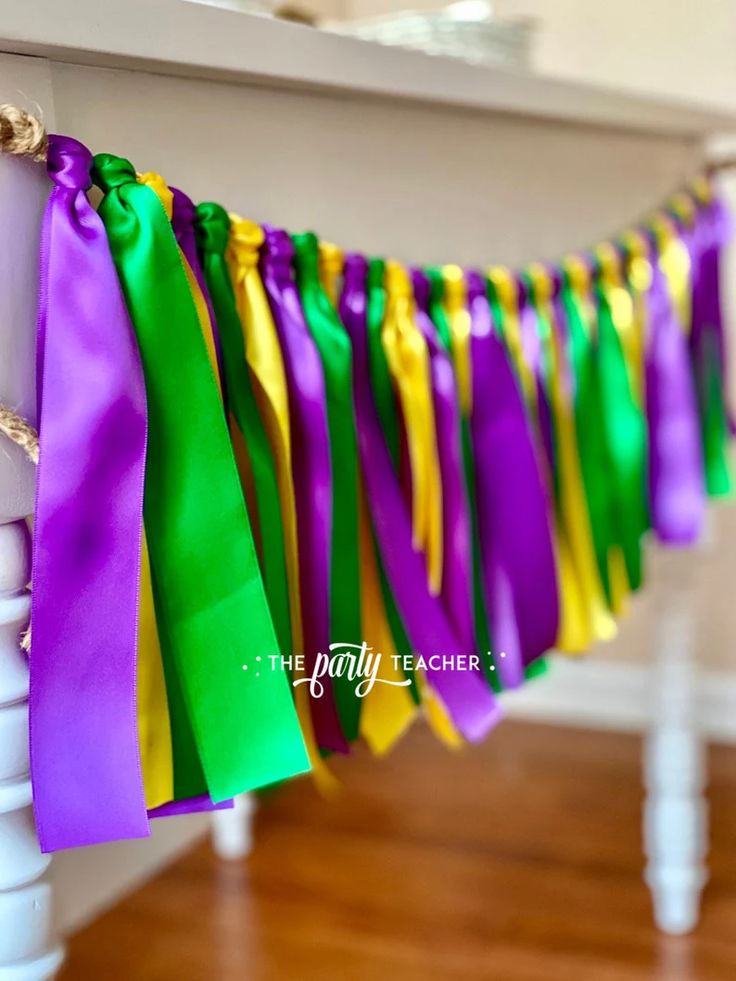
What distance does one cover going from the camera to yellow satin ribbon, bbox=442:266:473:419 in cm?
75

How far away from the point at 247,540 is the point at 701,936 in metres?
0.85

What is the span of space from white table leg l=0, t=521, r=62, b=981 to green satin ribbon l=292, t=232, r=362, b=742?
18 centimetres

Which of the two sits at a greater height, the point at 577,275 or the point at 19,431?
the point at 577,275

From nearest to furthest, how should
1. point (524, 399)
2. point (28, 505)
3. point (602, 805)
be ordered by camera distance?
1. point (28, 505)
2. point (524, 399)
3. point (602, 805)

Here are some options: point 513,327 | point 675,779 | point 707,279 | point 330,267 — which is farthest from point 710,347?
point 330,267

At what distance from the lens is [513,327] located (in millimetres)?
809

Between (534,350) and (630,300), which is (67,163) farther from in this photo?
(630,300)

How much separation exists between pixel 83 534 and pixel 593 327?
0.53 metres

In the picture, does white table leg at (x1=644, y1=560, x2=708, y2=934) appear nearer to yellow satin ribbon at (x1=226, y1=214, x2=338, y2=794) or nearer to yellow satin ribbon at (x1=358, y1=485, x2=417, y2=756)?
yellow satin ribbon at (x1=358, y1=485, x2=417, y2=756)

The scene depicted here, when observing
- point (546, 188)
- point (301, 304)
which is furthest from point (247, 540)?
point (546, 188)

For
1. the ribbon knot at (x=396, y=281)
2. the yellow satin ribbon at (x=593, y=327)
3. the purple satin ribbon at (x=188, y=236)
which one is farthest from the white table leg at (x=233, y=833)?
the purple satin ribbon at (x=188, y=236)

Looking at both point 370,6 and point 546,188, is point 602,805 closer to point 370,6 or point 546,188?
point 546,188

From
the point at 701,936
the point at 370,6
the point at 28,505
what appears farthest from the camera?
the point at 370,6

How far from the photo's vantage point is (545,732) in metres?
1.75
